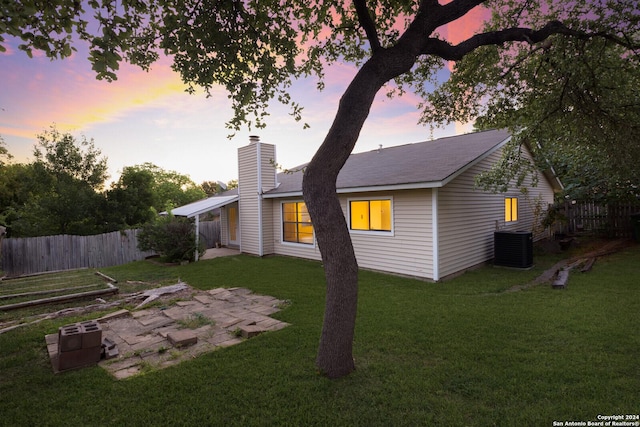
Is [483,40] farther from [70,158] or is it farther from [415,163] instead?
[70,158]

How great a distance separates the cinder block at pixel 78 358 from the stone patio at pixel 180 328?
132 mm

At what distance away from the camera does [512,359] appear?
3633 mm

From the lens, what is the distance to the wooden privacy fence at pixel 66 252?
11391 millimetres

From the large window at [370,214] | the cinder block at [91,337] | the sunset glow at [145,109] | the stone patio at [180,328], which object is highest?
the sunset glow at [145,109]

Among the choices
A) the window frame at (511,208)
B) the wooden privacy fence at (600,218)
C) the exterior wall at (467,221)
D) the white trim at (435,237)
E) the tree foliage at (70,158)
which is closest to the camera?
the white trim at (435,237)

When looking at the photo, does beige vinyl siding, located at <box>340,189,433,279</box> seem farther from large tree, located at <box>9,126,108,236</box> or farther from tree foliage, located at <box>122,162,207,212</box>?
tree foliage, located at <box>122,162,207,212</box>

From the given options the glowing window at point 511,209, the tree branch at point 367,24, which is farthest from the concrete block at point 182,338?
the glowing window at point 511,209

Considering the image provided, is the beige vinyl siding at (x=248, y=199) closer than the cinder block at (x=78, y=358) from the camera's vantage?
No

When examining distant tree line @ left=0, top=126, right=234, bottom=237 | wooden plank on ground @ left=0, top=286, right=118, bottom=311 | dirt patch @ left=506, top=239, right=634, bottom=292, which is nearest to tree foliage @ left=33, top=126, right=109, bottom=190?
distant tree line @ left=0, top=126, right=234, bottom=237

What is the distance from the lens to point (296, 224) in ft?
39.1

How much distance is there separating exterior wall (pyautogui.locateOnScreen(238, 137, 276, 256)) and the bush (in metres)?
1.99

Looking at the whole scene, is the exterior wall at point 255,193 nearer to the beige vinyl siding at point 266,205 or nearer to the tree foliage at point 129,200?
the beige vinyl siding at point 266,205

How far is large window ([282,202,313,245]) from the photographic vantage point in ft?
37.9

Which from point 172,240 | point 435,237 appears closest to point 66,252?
point 172,240
